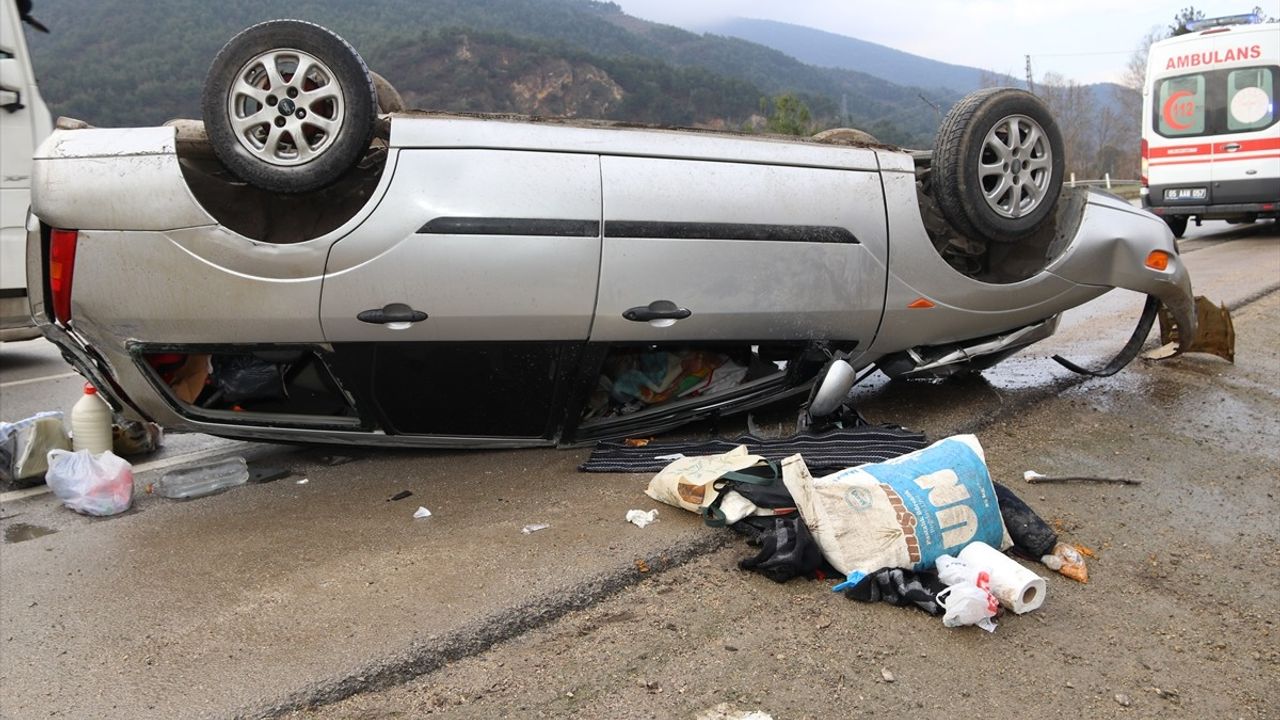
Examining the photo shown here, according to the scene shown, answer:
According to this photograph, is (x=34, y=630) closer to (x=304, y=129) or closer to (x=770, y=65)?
(x=304, y=129)

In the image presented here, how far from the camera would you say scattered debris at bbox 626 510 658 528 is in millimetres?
3180

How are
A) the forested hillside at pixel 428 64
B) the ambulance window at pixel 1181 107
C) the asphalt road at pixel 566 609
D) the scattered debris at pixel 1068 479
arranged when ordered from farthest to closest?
1. the forested hillside at pixel 428 64
2. the ambulance window at pixel 1181 107
3. the scattered debris at pixel 1068 479
4. the asphalt road at pixel 566 609

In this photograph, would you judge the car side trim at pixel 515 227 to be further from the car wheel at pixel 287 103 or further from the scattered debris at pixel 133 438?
the scattered debris at pixel 133 438

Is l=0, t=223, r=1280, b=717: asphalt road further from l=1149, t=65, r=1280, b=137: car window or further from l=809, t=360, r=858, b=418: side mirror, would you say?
l=1149, t=65, r=1280, b=137: car window

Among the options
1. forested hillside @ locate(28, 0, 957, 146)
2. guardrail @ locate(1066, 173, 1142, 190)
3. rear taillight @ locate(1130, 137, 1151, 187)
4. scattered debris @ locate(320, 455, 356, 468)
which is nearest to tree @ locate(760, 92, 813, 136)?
guardrail @ locate(1066, 173, 1142, 190)

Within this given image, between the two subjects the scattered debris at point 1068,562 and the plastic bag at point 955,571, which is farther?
the scattered debris at point 1068,562

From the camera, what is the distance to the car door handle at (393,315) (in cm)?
340

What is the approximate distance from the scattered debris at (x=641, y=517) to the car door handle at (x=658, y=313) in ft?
2.54

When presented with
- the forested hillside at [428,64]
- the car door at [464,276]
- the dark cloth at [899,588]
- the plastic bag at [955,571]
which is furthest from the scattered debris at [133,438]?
the forested hillside at [428,64]

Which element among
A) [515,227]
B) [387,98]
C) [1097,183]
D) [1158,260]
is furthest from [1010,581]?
[1097,183]

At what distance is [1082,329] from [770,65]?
9349 centimetres

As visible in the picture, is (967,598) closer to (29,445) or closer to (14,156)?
(29,445)

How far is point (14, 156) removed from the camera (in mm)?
6695

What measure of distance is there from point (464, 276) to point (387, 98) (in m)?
1.00
